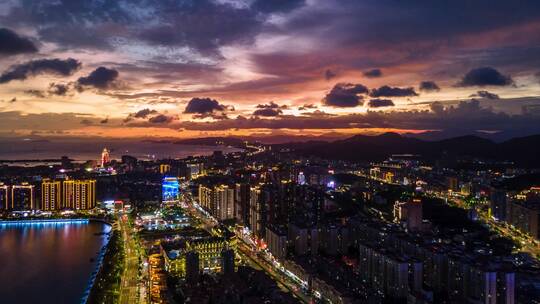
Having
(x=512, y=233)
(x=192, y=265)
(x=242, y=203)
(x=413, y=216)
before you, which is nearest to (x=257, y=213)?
(x=242, y=203)

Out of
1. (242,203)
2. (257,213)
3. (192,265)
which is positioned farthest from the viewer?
(242,203)

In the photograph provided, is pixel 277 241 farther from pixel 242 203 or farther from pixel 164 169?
pixel 164 169

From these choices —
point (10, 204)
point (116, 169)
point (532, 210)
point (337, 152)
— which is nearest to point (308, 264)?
point (532, 210)

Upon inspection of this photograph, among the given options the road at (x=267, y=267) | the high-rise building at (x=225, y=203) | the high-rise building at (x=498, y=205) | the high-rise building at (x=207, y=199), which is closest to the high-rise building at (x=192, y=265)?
the road at (x=267, y=267)

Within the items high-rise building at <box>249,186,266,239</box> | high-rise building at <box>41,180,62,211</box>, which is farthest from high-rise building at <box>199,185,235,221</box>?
high-rise building at <box>41,180,62,211</box>

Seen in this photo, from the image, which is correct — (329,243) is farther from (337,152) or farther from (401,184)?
(337,152)

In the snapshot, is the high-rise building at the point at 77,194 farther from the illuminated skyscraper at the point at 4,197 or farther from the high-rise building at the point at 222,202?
the high-rise building at the point at 222,202
